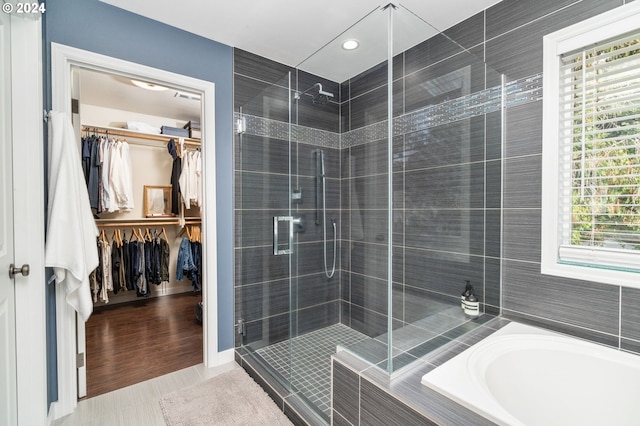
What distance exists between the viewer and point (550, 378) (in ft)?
4.71

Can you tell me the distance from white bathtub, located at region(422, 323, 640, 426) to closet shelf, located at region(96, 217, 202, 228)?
378 cm

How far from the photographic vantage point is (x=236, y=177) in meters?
2.41

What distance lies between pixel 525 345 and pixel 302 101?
205 centimetres

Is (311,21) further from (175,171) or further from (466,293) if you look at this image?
(175,171)

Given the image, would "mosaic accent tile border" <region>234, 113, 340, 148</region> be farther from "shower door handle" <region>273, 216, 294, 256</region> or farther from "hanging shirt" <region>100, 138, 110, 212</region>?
"hanging shirt" <region>100, 138, 110, 212</region>

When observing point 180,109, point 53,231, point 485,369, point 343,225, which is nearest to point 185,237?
point 180,109

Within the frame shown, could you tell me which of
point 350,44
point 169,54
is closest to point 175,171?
point 169,54

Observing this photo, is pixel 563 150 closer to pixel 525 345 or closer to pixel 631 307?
pixel 631 307

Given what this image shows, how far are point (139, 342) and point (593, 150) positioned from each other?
3.70m

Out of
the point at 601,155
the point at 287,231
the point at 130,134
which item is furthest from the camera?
the point at 130,134

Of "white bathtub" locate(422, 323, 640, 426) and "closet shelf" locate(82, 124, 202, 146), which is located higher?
"closet shelf" locate(82, 124, 202, 146)

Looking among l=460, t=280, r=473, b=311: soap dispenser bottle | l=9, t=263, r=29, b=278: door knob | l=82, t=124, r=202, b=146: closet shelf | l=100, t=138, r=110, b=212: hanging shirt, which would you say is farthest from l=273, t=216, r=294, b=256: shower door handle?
l=100, t=138, r=110, b=212: hanging shirt

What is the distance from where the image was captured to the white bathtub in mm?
1265

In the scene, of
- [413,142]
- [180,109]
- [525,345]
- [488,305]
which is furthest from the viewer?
[180,109]
